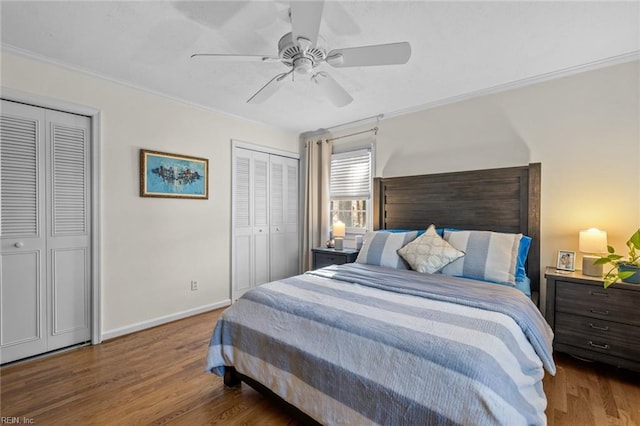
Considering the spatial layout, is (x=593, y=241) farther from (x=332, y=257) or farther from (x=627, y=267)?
(x=332, y=257)

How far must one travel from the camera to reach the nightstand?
3650 millimetres

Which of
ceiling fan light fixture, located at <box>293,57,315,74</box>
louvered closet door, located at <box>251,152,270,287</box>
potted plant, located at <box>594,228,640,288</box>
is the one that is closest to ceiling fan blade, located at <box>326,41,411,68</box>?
ceiling fan light fixture, located at <box>293,57,315,74</box>

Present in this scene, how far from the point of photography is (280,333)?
1.70 metres

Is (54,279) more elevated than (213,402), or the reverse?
(54,279)

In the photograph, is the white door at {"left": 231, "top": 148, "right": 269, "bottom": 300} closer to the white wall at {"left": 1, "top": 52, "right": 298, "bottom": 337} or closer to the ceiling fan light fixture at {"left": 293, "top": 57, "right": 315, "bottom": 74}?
the white wall at {"left": 1, "top": 52, "right": 298, "bottom": 337}

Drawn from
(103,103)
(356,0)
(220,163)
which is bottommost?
(220,163)

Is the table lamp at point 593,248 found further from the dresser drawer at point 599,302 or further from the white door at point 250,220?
the white door at point 250,220

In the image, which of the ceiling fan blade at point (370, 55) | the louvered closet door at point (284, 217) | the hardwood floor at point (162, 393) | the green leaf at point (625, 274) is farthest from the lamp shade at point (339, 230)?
the green leaf at point (625, 274)

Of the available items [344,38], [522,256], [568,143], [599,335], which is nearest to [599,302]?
[599,335]

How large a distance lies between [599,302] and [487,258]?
2.61 ft

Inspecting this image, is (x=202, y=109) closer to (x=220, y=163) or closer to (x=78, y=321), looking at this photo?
(x=220, y=163)

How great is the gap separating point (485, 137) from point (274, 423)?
3192mm

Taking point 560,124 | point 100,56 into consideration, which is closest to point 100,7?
point 100,56

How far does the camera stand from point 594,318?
2.22 m
